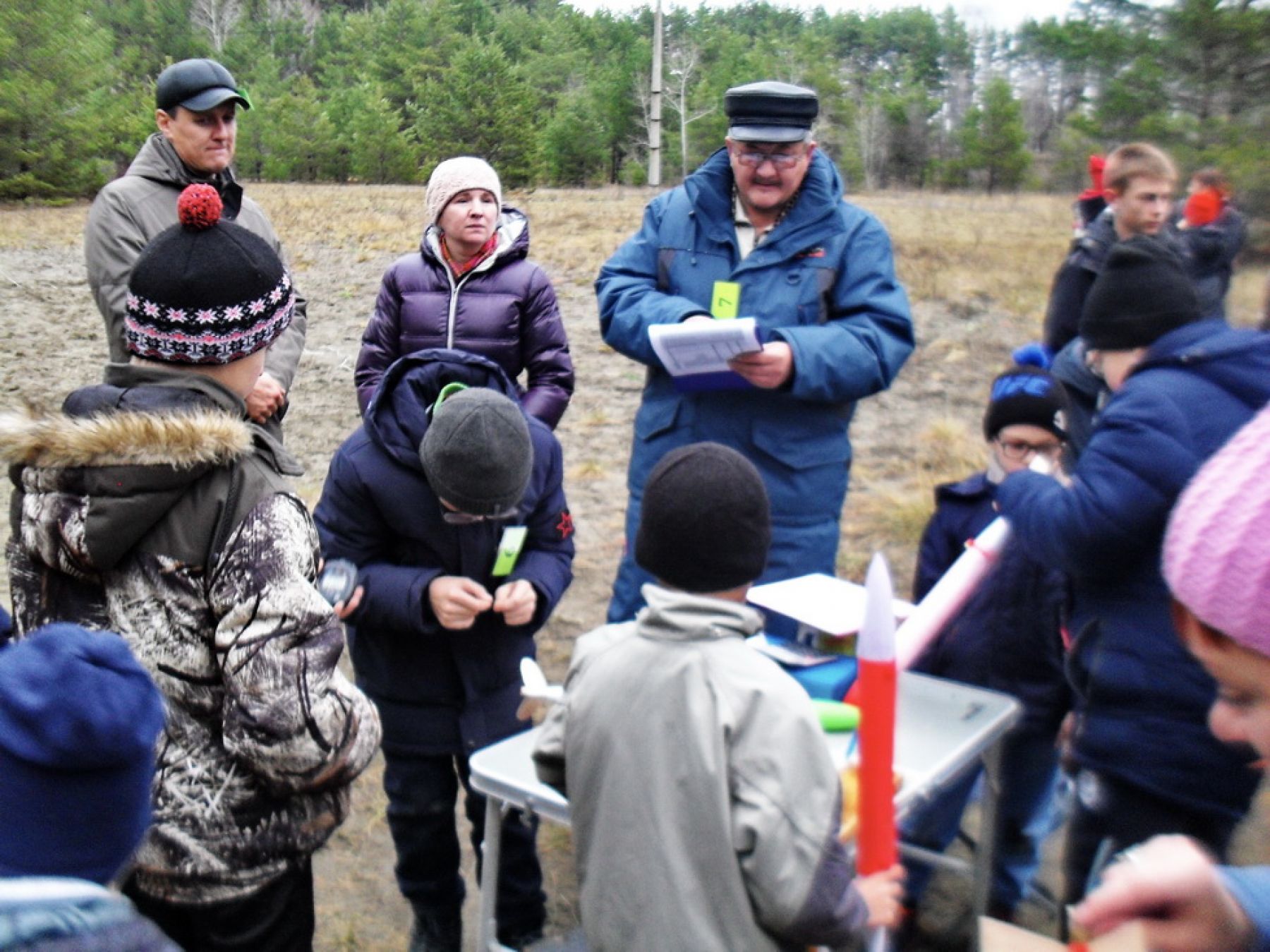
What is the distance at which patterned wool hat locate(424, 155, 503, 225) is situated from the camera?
355 centimetres

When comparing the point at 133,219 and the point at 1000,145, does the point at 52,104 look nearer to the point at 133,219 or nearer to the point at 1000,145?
the point at 133,219

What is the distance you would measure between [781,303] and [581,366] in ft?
20.8

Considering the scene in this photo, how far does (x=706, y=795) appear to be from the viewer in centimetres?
149

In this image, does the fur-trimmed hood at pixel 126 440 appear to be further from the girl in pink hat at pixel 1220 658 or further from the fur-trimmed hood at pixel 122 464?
the girl in pink hat at pixel 1220 658

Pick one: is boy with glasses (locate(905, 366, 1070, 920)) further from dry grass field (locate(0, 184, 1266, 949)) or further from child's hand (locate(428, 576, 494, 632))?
child's hand (locate(428, 576, 494, 632))

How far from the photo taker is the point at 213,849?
1.65 metres

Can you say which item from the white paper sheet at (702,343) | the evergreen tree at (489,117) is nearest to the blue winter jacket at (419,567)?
the white paper sheet at (702,343)

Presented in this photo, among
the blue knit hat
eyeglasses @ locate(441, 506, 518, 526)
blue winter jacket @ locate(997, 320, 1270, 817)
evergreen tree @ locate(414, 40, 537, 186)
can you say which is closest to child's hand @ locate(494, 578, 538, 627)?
eyeglasses @ locate(441, 506, 518, 526)

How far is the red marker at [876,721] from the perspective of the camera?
1.43m

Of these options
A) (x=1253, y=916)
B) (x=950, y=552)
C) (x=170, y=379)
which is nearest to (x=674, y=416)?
(x=950, y=552)

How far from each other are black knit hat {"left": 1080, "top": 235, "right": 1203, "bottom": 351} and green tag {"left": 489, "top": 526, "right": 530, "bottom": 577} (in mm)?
1270

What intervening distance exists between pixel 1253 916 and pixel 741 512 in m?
0.83

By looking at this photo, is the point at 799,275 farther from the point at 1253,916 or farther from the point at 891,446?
the point at 891,446

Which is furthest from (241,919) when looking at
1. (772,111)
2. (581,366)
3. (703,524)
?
(581,366)
